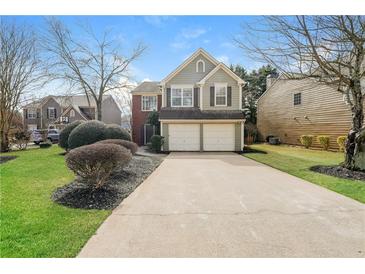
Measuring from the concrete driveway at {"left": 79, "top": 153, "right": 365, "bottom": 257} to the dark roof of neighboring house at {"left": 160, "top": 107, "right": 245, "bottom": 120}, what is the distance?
10.1 m

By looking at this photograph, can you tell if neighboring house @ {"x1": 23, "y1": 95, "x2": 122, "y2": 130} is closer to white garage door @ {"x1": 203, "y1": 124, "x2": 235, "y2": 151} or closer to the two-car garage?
the two-car garage

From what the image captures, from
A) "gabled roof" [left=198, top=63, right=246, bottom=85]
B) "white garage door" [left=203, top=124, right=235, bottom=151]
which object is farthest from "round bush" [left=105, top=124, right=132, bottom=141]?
"gabled roof" [left=198, top=63, right=246, bottom=85]

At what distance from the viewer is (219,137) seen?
16.9 meters

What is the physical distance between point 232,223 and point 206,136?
42.5 ft

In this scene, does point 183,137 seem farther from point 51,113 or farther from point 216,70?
point 51,113

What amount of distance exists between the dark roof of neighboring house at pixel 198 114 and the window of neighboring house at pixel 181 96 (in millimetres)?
765

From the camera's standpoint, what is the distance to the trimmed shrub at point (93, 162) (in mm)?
5398

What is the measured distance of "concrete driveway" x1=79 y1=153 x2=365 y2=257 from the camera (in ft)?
10.4

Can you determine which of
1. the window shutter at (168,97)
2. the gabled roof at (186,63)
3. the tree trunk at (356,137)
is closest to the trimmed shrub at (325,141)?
the tree trunk at (356,137)

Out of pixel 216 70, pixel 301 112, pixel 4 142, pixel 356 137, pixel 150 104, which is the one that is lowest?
pixel 4 142

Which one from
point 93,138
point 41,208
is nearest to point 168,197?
point 41,208

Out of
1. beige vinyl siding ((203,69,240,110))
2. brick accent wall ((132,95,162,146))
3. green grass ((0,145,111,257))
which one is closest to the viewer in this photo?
green grass ((0,145,111,257))

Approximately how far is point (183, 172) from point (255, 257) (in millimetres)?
6078

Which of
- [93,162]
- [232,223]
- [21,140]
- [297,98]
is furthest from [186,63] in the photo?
[232,223]
